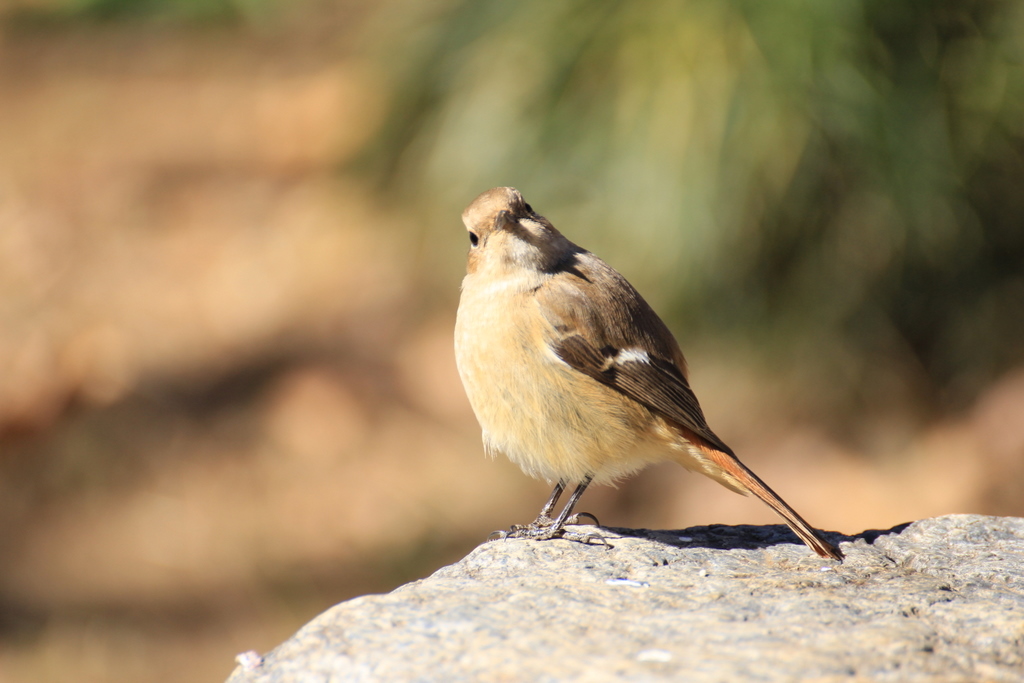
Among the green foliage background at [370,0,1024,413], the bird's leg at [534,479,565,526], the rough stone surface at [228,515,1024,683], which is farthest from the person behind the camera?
the green foliage background at [370,0,1024,413]

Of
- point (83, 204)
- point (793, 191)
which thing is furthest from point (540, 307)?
point (83, 204)

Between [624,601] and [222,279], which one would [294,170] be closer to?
[222,279]

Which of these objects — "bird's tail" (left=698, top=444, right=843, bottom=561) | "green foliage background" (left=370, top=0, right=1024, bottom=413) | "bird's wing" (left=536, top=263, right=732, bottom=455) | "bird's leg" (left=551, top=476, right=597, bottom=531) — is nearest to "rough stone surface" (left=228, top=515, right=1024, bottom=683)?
"bird's tail" (left=698, top=444, right=843, bottom=561)

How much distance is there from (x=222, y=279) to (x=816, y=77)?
5.19 metres

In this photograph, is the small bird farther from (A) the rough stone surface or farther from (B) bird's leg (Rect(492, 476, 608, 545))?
(A) the rough stone surface

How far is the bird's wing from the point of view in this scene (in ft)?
10.6

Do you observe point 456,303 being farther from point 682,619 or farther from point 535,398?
point 682,619

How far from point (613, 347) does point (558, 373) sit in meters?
0.22

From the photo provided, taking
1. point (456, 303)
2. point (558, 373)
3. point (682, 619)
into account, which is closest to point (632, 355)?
point (558, 373)

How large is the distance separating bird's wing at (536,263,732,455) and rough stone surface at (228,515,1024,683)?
47 centimetres

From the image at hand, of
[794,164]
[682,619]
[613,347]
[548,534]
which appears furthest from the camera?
[794,164]

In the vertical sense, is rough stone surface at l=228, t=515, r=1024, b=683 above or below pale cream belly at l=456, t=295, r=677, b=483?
below

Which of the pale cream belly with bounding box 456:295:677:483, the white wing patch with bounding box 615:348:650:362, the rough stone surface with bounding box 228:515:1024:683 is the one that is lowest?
the rough stone surface with bounding box 228:515:1024:683

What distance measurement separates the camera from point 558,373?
3.23 m
